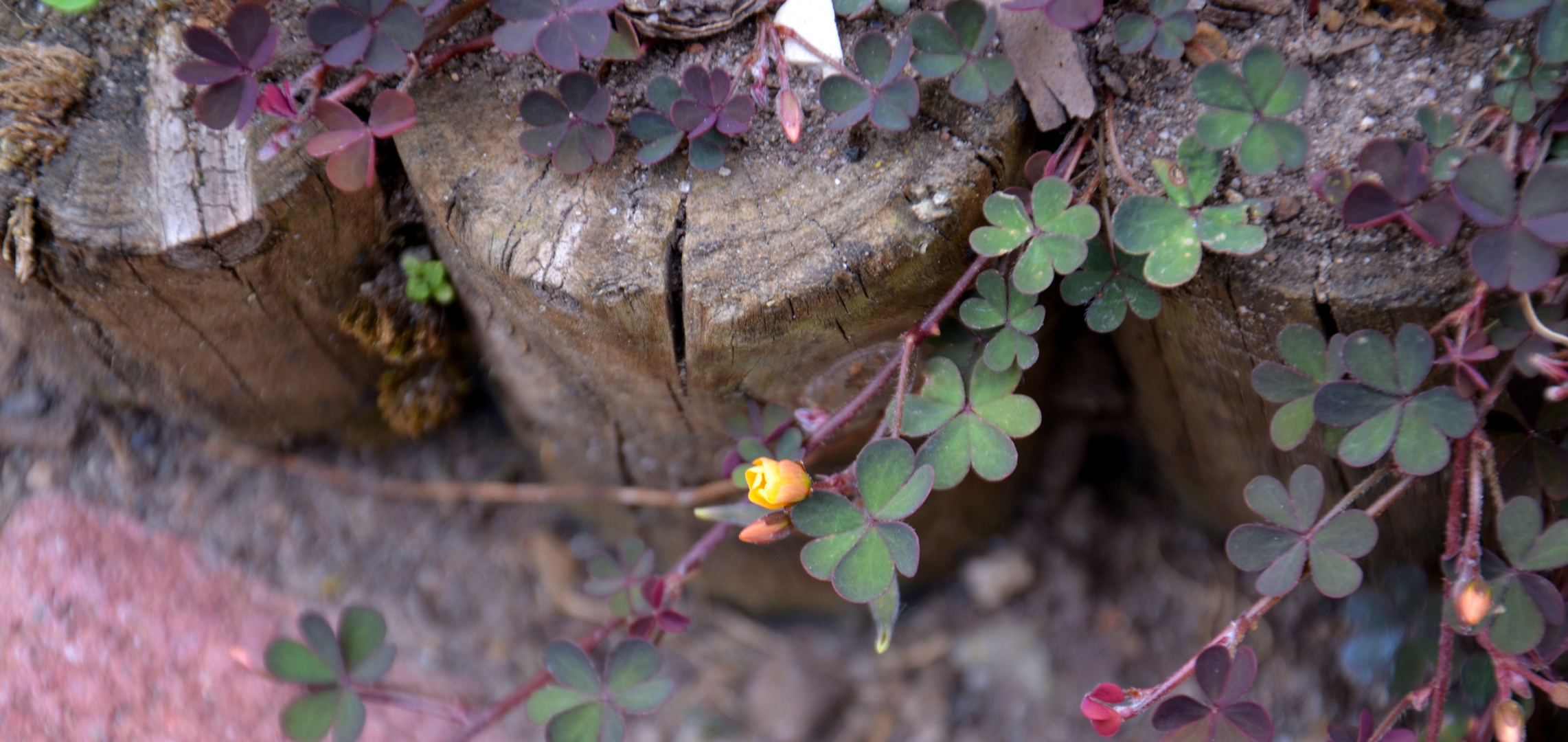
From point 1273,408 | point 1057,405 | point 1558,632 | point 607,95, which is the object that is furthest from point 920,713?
point 607,95

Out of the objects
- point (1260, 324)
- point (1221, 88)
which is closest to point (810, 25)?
point (1221, 88)

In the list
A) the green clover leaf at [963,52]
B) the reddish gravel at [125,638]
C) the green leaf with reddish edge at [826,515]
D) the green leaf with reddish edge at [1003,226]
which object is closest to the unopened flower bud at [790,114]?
the green clover leaf at [963,52]

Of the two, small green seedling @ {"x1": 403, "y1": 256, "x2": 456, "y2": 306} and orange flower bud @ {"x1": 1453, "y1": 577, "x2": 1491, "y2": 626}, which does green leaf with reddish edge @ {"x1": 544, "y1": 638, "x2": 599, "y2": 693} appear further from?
orange flower bud @ {"x1": 1453, "y1": 577, "x2": 1491, "y2": 626}

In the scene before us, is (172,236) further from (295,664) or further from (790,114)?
(790,114)

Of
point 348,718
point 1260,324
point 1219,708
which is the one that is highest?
point 1260,324

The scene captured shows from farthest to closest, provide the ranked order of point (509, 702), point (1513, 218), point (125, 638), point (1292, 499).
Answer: point (125, 638) → point (509, 702) → point (1292, 499) → point (1513, 218)

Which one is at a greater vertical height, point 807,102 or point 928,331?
point 807,102

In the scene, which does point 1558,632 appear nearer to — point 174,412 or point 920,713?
point 920,713
